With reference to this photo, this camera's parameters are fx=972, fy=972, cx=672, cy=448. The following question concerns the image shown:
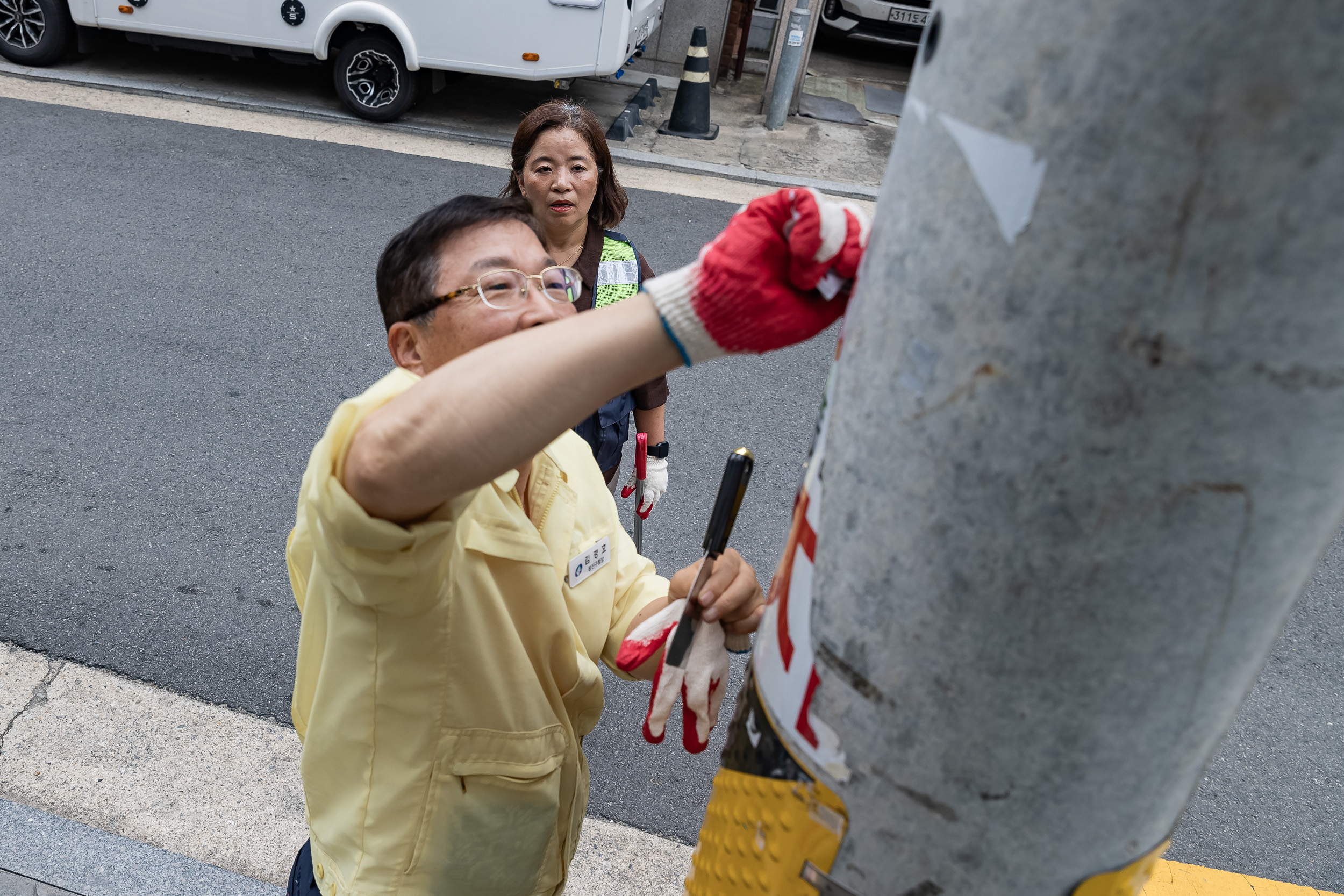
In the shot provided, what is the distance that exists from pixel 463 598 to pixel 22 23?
996cm

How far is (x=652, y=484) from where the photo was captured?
12.2ft

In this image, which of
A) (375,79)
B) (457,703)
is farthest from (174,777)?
(375,79)

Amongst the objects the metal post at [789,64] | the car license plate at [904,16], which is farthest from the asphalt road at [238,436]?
the car license plate at [904,16]

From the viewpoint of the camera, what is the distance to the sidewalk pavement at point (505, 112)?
336 inches

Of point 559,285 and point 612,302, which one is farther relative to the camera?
point 612,302

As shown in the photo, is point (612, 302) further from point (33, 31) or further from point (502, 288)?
point (33, 31)

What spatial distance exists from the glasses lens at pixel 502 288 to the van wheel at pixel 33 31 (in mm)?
9434

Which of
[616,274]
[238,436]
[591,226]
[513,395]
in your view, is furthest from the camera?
[238,436]

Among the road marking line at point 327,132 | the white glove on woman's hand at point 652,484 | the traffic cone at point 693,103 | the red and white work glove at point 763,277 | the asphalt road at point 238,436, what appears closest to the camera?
the red and white work glove at point 763,277

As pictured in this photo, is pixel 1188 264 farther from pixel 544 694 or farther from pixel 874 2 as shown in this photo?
pixel 874 2

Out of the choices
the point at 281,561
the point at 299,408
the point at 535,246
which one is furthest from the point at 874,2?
the point at 535,246

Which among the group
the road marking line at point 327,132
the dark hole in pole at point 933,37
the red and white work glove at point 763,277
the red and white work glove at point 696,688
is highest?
the dark hole in pole at point 933,37

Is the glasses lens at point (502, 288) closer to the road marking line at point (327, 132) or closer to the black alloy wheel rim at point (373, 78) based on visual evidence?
the road marking line at point (327, 132)

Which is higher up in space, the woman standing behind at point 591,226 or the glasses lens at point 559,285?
the glasses lens at point 559,285
